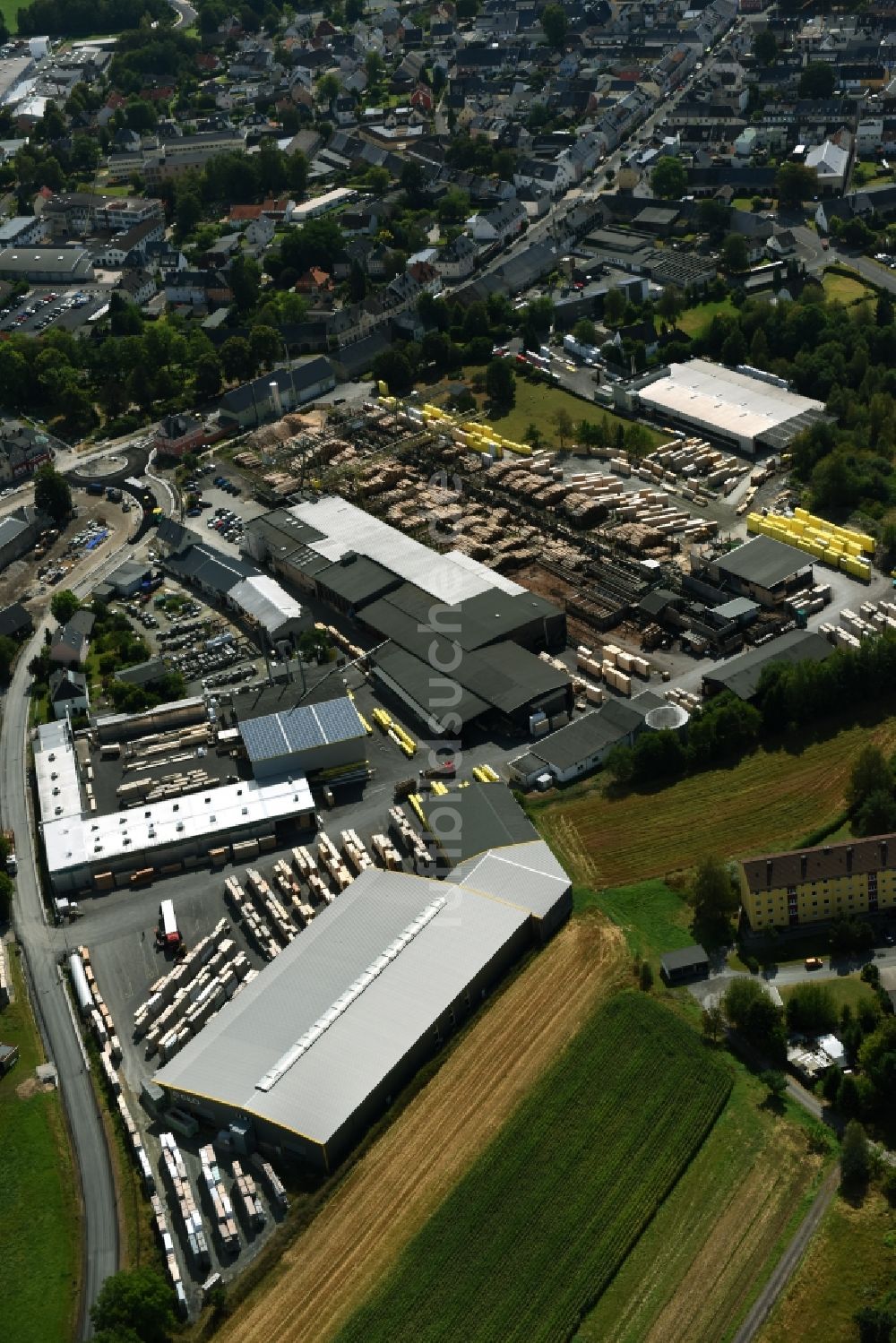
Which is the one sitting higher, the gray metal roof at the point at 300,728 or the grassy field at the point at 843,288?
the grassy field at the point at 843,288

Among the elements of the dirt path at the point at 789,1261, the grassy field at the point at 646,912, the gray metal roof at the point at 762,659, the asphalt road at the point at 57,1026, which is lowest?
the asphalt road at the point at 57,1026

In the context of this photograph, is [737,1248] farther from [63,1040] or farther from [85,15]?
[85,15]

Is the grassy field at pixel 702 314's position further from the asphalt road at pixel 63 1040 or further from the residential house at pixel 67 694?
the asphalt road at pixel 63 1040

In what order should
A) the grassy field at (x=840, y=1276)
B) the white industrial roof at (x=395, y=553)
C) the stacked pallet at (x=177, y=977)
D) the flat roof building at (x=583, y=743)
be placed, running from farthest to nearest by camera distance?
1. the white industrial roof at (x=395, y=553)
2. the flat roof building at (x=583, y=743)
3. the stacked pallet at (x=177, y=977)
4. the grassy field at (x=840, y=1276)

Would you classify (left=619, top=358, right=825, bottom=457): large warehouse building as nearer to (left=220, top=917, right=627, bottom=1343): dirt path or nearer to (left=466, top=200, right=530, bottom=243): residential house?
(left=466, top=200, right=530, bottom=243): residential house

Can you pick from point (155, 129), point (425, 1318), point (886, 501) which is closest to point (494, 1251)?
point (425, 1318)

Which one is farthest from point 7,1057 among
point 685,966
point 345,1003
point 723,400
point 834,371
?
point 834,371

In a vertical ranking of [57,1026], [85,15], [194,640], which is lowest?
[57,1026]

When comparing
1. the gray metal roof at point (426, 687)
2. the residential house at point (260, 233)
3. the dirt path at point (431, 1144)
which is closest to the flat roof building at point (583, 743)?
the gray metal roof at point (426, 687)
